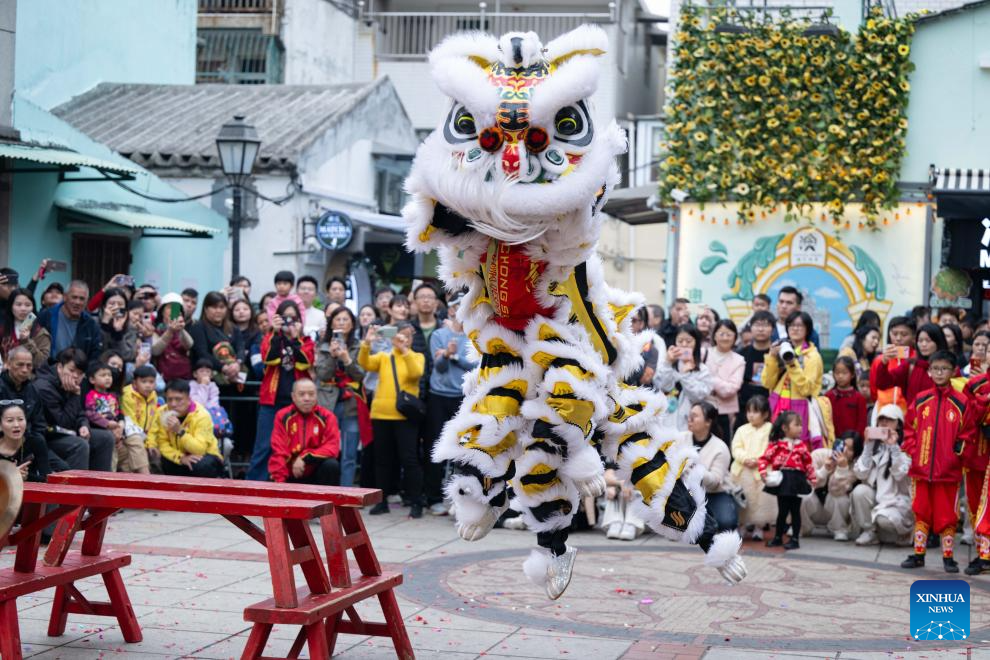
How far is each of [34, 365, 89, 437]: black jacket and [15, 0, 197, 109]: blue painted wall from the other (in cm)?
865

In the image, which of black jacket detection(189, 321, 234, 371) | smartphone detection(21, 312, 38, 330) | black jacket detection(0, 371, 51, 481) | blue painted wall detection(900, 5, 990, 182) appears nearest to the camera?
black jacket detection(0, 371, 51, 481)

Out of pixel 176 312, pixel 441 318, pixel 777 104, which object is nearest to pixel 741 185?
Answer: pixel 777 104

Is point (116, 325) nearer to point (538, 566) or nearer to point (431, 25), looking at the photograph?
point (538, 566)

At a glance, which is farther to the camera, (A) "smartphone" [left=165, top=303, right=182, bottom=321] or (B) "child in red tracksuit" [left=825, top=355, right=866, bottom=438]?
(A) "smartphone" [left=165, top=303, right=182, bottom=321]

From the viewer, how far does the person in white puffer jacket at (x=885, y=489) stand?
28.8ft

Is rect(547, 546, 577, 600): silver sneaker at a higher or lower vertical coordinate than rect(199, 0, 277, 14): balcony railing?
lower

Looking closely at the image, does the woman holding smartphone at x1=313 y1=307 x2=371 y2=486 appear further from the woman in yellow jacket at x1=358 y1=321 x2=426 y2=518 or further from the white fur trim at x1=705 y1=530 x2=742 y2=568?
the white fur trim at x1=705 y1=530 x2=742 y2=568

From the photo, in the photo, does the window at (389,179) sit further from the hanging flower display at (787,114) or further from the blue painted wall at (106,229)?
the hanging flower display at (787,114)

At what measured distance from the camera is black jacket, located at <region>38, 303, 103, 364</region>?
9500 millimetres

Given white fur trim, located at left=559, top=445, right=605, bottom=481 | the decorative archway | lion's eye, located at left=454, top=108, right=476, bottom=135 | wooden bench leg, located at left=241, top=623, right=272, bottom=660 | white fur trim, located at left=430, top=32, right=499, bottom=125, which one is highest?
white fur trim, located at left=430, top=32, right=499, bottom=125

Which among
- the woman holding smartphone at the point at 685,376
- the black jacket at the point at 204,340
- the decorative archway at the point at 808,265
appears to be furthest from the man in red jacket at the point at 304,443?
the decorative archway at the point at 808,265

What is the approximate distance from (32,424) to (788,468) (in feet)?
16.6

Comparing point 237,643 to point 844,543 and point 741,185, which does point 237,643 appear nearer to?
point 844,543

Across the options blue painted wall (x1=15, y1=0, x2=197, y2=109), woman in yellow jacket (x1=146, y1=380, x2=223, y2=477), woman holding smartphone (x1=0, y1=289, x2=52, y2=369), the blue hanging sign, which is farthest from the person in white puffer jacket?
blue painted wall (x1=15, y1=0, x2=197, y2=109)
